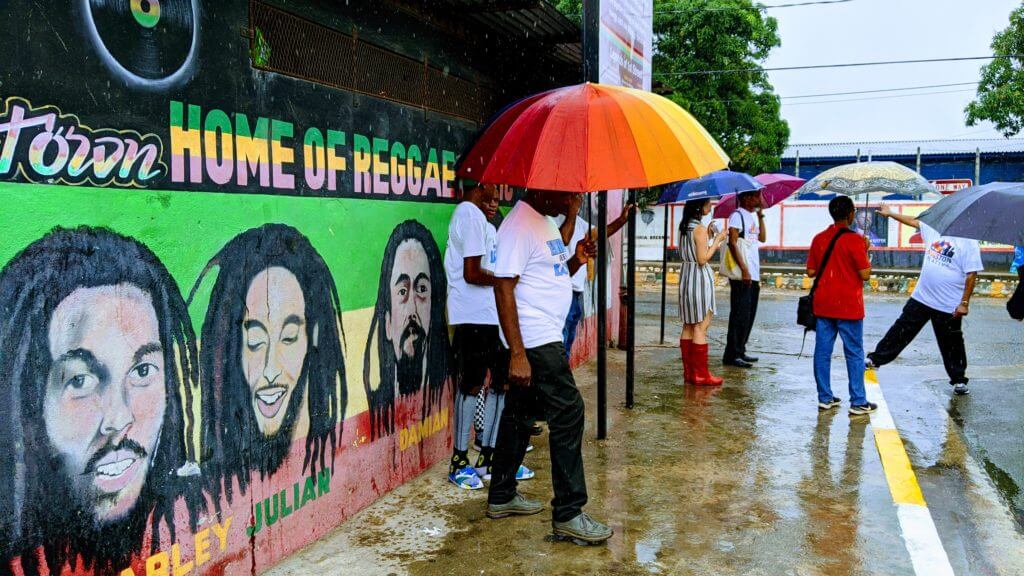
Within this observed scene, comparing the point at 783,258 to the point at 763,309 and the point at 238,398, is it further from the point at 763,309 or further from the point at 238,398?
the point at 238,398

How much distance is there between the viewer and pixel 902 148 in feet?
111

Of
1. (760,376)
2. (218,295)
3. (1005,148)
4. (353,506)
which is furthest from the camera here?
→ (1005,148)

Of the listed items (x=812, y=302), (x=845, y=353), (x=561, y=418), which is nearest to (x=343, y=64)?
(x=561, y=418)

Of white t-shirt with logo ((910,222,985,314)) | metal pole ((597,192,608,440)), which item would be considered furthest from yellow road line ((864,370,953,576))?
metal pole ((597,192,608,440))

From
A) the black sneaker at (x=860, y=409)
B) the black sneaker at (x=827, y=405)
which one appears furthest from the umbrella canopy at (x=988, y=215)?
the black sneaker at (x=827, y=405)

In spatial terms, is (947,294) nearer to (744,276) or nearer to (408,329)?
(744,276)

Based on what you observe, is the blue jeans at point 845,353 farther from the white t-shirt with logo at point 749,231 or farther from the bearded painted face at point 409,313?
the bearded painted face at point 409,313

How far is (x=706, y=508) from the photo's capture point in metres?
4.43

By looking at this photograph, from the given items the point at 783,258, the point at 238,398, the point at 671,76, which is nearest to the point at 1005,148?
the point at 783,258

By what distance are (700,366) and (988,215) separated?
301 centimetres

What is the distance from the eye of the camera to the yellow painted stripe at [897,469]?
4633mm

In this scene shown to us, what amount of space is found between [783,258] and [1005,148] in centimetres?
1233

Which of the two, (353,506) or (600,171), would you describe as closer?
(600,171)

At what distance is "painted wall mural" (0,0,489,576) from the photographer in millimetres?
2574
